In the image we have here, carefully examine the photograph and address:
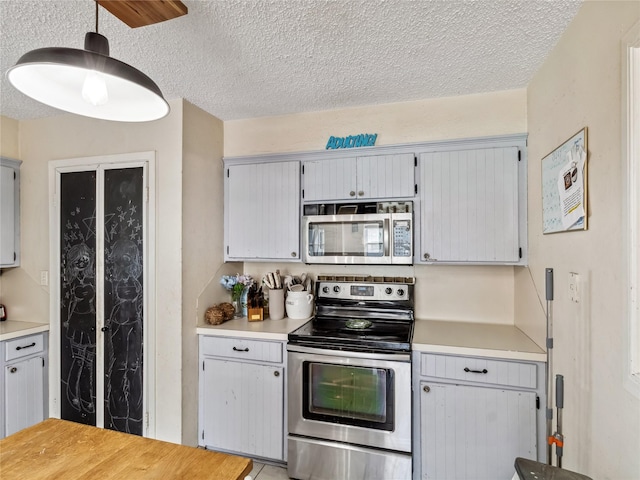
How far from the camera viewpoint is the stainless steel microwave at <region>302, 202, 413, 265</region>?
234 centimetres

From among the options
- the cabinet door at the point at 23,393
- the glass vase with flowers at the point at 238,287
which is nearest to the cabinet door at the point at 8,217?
the cabinet door at the point at 23,393

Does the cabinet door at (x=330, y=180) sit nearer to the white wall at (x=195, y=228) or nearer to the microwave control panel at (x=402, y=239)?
the microwave control panel at (x=402, y=239)

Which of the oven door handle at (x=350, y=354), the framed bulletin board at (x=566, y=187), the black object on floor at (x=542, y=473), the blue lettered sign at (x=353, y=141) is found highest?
the blue lettered sign at (x=353, y=141)

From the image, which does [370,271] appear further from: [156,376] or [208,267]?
[156,376]

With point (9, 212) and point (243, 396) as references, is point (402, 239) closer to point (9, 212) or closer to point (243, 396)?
point (243, 396)

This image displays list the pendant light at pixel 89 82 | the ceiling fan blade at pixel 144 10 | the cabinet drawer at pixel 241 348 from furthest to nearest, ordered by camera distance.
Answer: the cabinet drawer at pixel 241 348 < the ceiling fan blade at pixel 144 10 < the pendant light at pixel 89 82

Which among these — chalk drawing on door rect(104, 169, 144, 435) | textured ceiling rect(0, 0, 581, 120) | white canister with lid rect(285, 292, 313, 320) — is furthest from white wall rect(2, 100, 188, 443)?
white canister with lid rect(285, 292, 313, 320)

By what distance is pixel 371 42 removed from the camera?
1720 mm

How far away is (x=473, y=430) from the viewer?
1.89m

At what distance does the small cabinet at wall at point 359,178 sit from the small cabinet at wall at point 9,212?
2373 mm

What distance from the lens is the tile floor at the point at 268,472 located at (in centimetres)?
218

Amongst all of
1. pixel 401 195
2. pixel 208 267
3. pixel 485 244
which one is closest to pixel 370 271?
pixel 401 195

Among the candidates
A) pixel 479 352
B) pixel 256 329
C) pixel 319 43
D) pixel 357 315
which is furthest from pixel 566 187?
pixel 256 329

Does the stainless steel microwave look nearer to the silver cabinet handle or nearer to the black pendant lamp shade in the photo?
the silver cabinet handle
